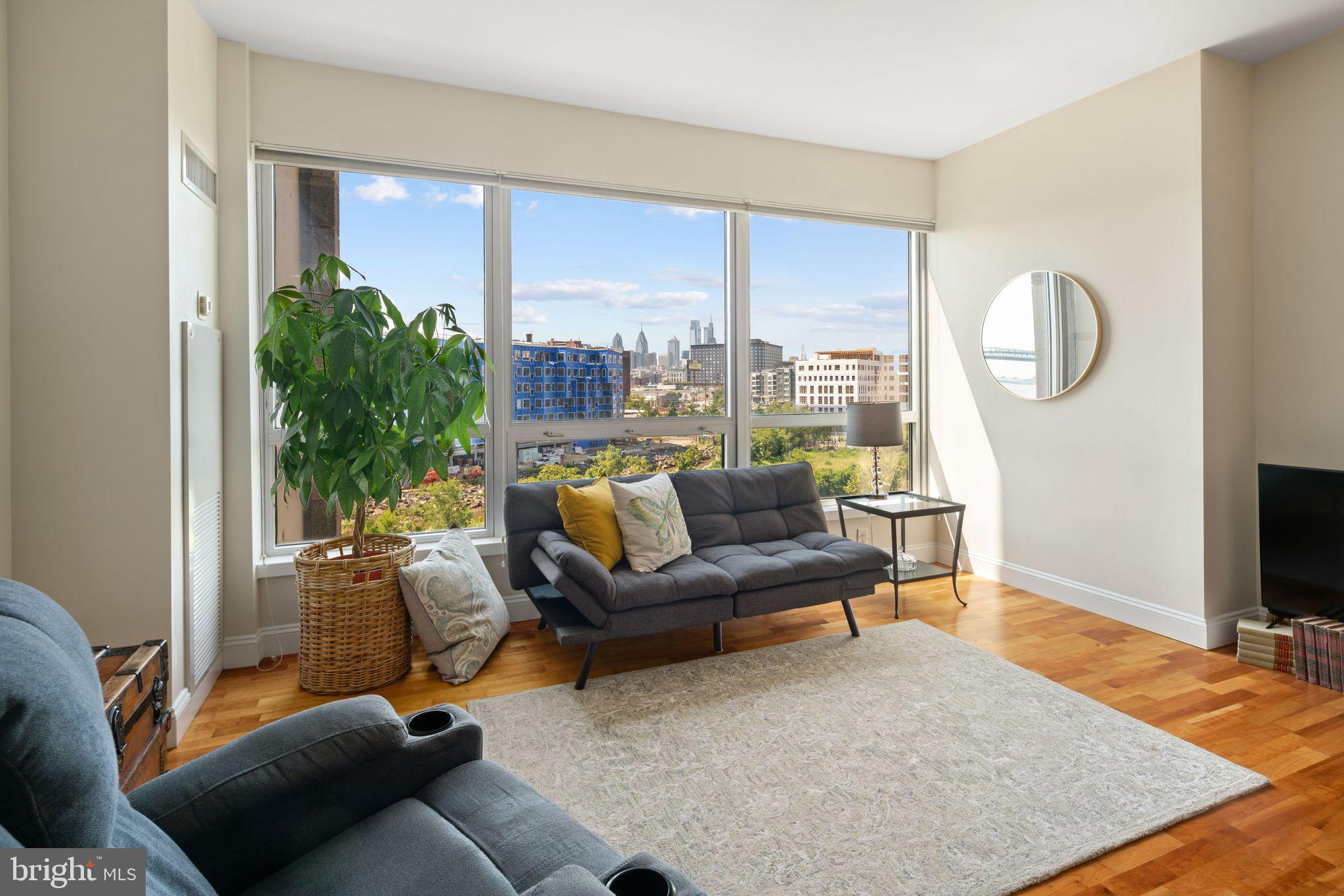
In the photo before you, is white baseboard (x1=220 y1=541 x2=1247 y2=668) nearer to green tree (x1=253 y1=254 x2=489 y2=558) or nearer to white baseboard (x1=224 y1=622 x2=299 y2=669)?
white baseboard (x1=224 y1=622 x2=299 y2=669)

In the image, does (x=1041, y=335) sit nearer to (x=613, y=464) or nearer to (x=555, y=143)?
(x=613, y=464)

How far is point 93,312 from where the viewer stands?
2.52m

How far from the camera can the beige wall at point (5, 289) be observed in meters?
2.39

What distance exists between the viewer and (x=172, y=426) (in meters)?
2.63

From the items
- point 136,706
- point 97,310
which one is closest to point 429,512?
point 97,310

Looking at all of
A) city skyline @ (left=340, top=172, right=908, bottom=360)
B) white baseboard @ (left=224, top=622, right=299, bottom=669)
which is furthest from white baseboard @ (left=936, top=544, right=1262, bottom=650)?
white baseboard @ (left=224, top=622, right=299, bottom=669)

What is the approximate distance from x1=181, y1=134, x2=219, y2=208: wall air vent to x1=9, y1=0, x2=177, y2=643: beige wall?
207 mm

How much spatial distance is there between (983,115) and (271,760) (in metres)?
4.58

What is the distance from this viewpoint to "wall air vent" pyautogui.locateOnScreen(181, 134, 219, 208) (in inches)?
109

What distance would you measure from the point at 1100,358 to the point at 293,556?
4404 millimetres

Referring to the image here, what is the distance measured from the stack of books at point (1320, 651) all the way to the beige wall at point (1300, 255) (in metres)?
0.76

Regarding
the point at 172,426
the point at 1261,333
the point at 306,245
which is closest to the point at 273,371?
the point at 172,426

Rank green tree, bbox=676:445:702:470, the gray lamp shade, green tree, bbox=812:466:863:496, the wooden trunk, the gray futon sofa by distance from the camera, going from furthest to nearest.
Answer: green tree, bbox=812:466:863:496, green tree, bbox=676:445:702:470, the gray lamp shade, the wooden trunk, the gray futon sofa

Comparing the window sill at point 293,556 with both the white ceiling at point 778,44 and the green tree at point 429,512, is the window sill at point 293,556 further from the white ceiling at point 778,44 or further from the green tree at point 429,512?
the white ceiling at point 778,44
